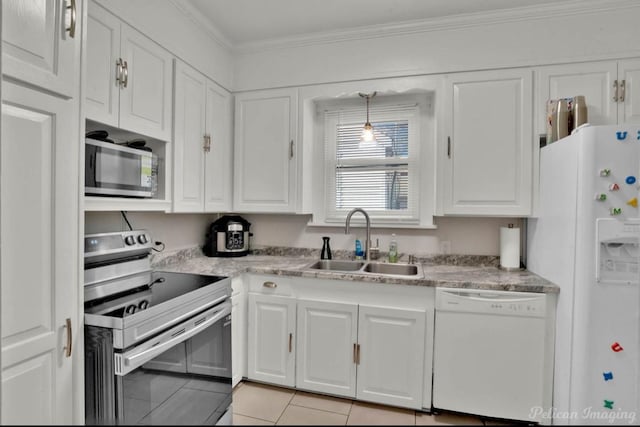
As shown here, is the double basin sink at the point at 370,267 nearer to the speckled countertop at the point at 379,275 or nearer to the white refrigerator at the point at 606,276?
the speckled countertop at the point at 379,275

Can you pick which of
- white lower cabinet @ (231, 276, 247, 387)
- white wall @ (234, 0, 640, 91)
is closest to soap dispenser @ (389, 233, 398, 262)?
white lower cabinet @ (231, 276, 247, 387)

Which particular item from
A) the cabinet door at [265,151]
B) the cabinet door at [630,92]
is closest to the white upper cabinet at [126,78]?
the cabinet door at [265,151]

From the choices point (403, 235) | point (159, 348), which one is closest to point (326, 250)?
point (403, 235)

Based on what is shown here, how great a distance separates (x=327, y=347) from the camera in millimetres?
2119

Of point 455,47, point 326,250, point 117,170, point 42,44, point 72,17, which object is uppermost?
point 455,47

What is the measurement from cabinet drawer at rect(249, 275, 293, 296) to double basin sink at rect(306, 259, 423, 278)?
0.22 m

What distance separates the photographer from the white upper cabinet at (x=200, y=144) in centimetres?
209

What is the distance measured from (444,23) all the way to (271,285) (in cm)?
210

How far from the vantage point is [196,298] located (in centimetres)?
165

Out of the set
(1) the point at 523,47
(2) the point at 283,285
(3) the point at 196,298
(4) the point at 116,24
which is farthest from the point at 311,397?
(1) the point at 523,47

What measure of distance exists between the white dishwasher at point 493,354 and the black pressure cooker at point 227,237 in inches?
61.3

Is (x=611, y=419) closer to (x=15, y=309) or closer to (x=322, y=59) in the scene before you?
(x=15, y=309)

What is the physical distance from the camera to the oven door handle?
125 centimetres

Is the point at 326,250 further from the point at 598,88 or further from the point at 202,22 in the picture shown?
the point at 598,88
